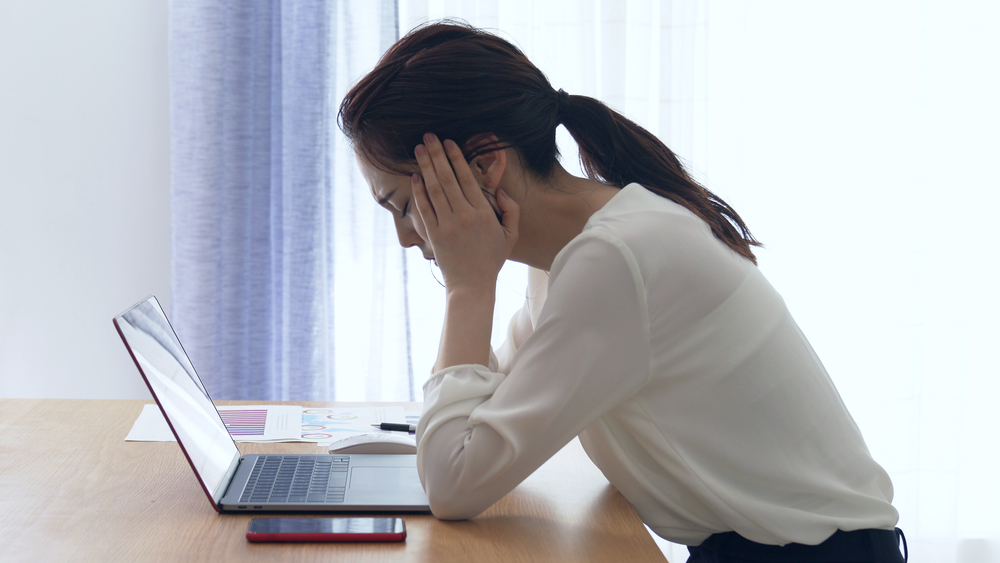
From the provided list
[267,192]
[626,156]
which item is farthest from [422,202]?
[267,192]

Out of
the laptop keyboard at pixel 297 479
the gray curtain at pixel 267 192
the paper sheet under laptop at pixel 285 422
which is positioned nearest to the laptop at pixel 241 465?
the laptop keyboard at pixel 297 479

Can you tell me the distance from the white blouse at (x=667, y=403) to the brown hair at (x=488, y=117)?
0.11 m

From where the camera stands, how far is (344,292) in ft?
6.41

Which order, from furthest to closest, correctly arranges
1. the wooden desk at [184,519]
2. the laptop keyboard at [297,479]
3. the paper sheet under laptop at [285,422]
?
the paper sheet under laptop at [285,422] → the laptop keyboard at [297,479] → the wooden desk at [184,519]

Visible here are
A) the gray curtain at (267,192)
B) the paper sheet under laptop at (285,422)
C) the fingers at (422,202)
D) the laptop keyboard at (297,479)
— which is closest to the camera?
the laptop keyboard at (297,479)

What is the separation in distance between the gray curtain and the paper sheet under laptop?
0.72 m

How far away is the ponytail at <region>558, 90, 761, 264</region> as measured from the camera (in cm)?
90

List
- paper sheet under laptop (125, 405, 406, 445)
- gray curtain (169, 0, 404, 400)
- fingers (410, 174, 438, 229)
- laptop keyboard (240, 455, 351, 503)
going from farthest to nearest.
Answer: gray curtain (169, 0, 404, 400) → paper sheet under laptop (125, 405, 406, 445) → fingers (410, 174, 438, 229) → laptop keyboard (240, 455, 351, 503)

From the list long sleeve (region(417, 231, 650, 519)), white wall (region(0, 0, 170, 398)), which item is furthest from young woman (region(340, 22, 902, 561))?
white wall (region(0, 0, 170, 398))

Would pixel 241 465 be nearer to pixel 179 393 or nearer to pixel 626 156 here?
pixel 179 393

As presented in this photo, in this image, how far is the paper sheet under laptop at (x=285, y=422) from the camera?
1.03 meters

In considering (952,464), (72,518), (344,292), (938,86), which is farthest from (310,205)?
(952,464)

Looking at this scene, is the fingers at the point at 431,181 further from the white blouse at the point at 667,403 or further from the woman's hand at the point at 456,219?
the white blouse at the point at 667,403

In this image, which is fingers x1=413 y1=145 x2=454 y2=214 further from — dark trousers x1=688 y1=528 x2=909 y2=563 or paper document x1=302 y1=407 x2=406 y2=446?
dark trousers x1=688 y1=528 x2=909 y2=563
